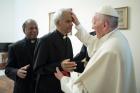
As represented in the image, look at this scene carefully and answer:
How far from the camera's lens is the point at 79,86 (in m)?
1.57

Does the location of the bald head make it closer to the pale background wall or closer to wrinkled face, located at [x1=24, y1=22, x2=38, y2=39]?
Answer: wrinkled face, located at [x1=24, y1=22, x2=38, y2=39]

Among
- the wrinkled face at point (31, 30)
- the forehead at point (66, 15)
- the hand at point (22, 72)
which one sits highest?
the forehead at point (66, 15)

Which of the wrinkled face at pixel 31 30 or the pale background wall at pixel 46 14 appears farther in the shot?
the pale background wall at pixel 46 14

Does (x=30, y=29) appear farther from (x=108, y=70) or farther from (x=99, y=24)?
(x=108, y=70)

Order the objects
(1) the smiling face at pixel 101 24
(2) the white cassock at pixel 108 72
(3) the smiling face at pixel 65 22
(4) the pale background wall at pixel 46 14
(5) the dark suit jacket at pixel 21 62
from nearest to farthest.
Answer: (2) the white cassock at pixel 108 72 → (1) the smiling face at pixel 101 24 → (3) the smiling face at pixel 65 22 → (5) the dark suit jacket at pixel 21 62 → (4) the pale background wall at pixel 46 14

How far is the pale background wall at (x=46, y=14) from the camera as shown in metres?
3.18

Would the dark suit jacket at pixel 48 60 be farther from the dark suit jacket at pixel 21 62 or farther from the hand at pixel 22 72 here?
the dark suit jacket at pixel 21 62

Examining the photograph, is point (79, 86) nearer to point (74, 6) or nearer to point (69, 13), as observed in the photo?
point (69, 13)

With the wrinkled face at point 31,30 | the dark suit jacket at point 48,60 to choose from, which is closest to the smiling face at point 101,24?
the dark suit jacket at point 48,60

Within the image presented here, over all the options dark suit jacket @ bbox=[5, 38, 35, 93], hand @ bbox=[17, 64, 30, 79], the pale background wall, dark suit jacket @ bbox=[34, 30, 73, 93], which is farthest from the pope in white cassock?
the pale background wall

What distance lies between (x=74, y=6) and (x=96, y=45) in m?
2.27

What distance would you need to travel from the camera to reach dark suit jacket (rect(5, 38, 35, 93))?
2.27 metres

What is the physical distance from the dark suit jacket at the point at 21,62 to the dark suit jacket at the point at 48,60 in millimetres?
207

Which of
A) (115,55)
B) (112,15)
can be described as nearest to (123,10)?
(112,15)
